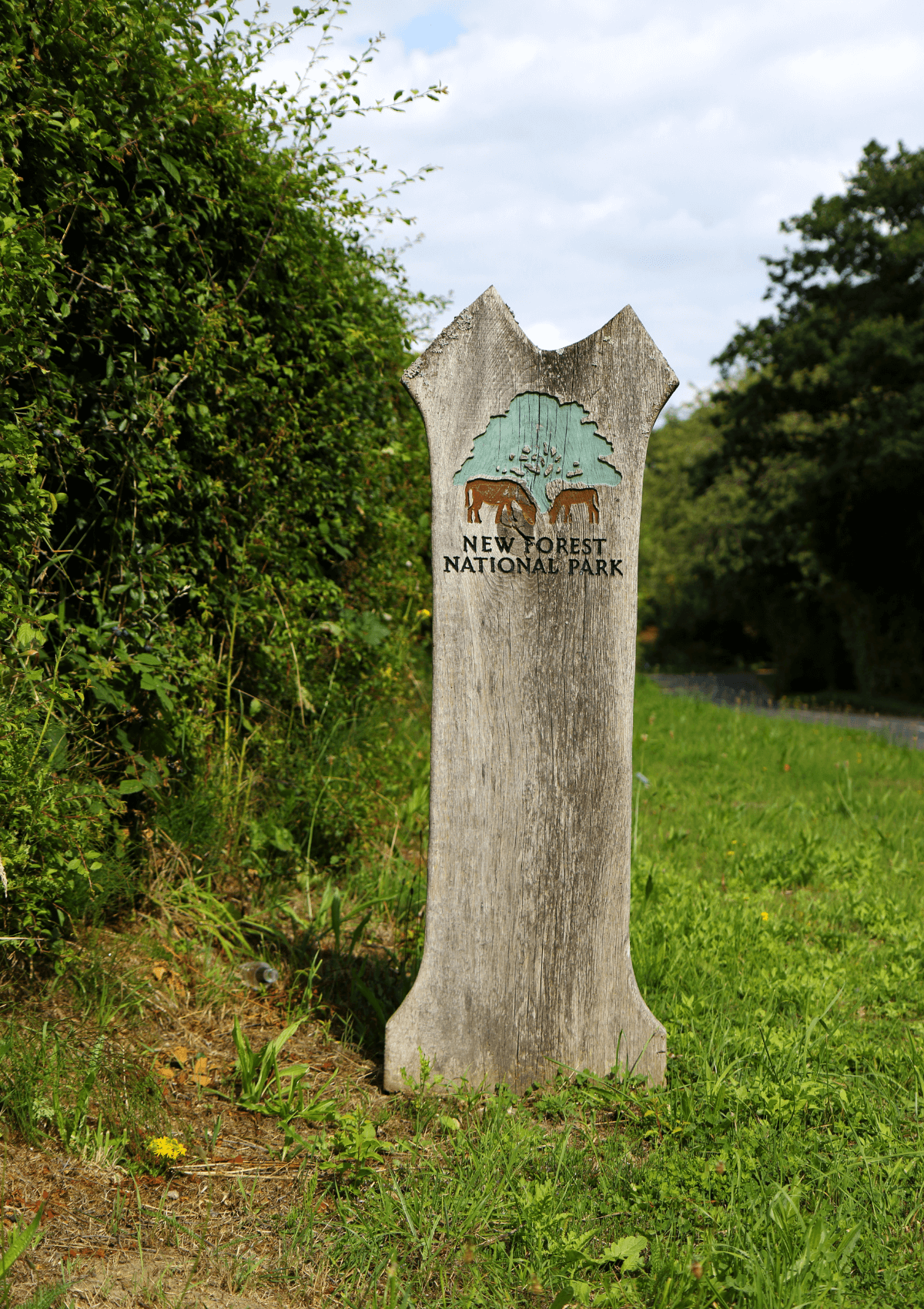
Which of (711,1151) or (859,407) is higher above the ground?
(859,407)

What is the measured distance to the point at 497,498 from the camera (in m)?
2.78

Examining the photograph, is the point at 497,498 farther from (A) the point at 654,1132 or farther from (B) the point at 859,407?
(B) the point at 859,407

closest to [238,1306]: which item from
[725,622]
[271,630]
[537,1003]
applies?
[537,1003]

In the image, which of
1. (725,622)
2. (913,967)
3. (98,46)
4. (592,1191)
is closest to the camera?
(592,1191)

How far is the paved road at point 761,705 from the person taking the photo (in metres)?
11.7

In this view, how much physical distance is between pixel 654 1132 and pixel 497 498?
5.91 feet

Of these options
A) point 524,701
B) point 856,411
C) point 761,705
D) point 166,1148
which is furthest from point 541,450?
point 856,411

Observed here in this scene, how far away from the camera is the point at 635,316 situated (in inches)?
112

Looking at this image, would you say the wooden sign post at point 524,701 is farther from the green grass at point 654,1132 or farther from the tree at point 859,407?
the tree at point 859,407

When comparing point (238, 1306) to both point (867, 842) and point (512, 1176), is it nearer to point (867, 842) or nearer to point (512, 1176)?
point (512, 1176)

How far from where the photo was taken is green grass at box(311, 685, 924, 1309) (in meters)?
2.03

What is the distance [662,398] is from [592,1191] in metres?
2.18

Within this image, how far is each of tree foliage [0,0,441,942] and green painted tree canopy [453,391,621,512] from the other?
102 centimetres

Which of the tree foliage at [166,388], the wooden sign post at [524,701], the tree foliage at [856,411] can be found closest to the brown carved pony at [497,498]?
the wooden sign post at [524,701]
